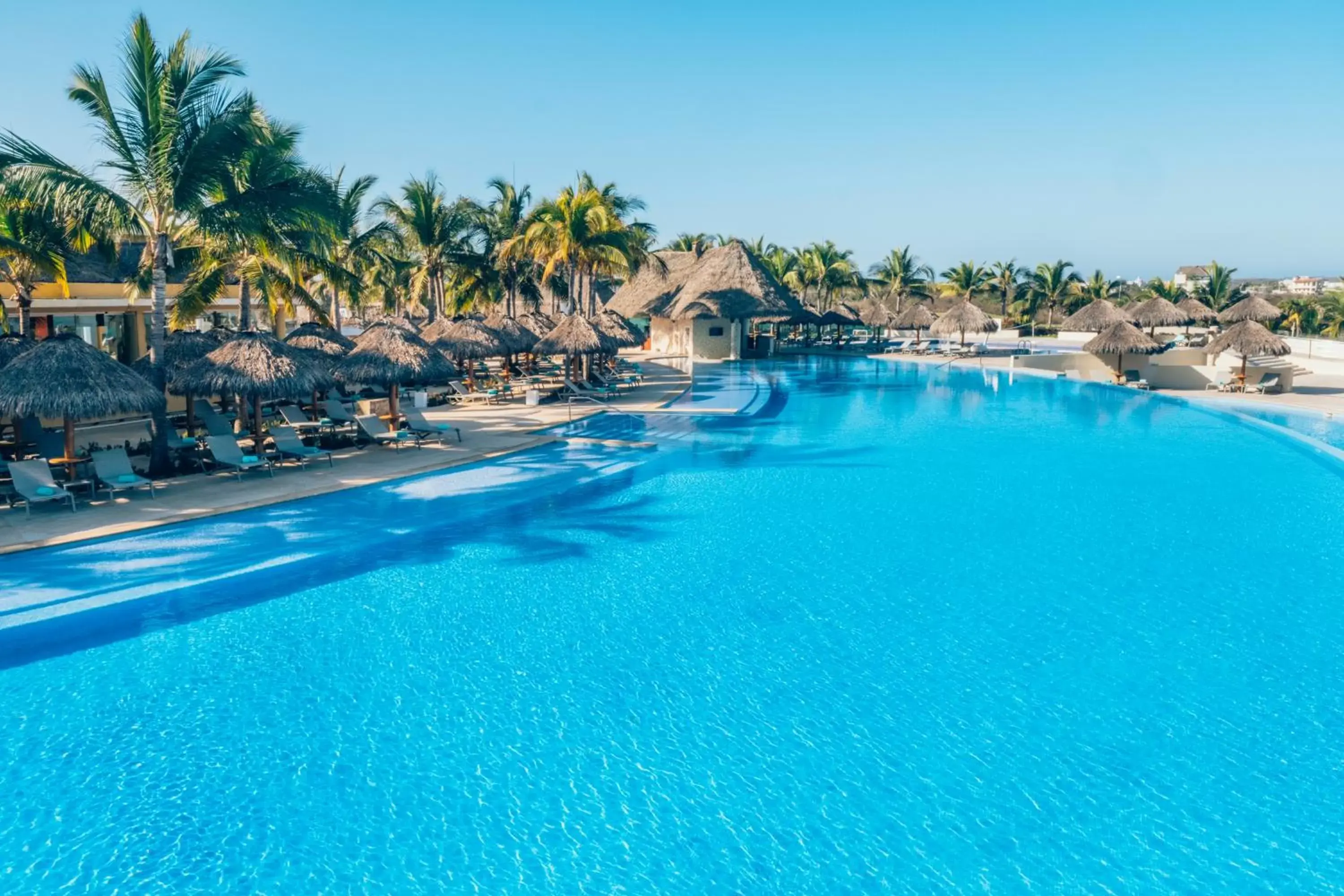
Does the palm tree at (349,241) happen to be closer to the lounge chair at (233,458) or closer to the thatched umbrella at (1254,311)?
the lounge chair at (233,458)

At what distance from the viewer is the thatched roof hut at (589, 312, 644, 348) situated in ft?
75.1

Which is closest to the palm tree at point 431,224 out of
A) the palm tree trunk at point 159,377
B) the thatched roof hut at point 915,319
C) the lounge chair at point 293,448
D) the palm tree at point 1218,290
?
the lounge chair at point 293,448

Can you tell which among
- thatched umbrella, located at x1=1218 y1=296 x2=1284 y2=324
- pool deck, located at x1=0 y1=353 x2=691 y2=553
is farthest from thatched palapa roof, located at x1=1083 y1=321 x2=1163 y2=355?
pool deck, located at x1=0 y1=353 x2=691 y2=553

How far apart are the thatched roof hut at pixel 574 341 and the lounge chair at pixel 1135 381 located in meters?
17.1

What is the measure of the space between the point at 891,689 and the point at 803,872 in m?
2.35

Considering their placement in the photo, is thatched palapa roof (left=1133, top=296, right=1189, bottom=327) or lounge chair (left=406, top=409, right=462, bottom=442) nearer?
lounge chair (left=406, top=409, right=462, bottom=442)

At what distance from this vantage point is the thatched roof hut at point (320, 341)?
1653cm

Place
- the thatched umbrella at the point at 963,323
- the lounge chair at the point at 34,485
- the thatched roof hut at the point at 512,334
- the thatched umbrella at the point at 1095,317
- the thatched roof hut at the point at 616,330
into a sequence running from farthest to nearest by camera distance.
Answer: the thatched umbrella at the point at 963,323 < the thatched umbrella at the point at 1095,317 < the thatched roof hut at the point at 616,330 < the thatched roof hut at the point at 512,334 < the lounge chair at the point at 34,485

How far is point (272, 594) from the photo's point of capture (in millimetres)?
→ 8562

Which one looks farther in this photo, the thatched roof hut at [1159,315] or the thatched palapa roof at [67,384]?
the thatched roof hut at [1159,315]

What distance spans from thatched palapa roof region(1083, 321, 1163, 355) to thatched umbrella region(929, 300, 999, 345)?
9.46 metres

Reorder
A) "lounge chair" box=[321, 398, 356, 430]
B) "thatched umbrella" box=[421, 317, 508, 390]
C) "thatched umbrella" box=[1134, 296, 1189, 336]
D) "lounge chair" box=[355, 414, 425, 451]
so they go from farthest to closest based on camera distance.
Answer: "thatched umbrella" box=[1134, 296, 1189, 336]
"thatched umbrella" box=[421, 317, 508, 390]
"lounge chair" box=[321, 398, 356, 430]
"lounge chair" box=[355, 414, 425, 451]

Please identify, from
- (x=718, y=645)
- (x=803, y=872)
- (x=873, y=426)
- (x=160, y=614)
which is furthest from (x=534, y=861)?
(x=873, y=426)

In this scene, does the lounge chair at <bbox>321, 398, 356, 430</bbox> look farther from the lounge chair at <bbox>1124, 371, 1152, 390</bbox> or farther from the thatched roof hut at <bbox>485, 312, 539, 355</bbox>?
the lounge chair at <bbox>1124, 371, 1152, 390</bbox>
